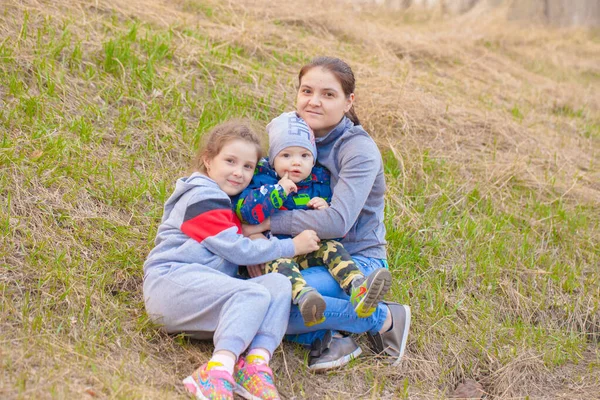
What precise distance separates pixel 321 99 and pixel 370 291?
114cm

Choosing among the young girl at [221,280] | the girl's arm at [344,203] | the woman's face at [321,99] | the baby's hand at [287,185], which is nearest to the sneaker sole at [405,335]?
the girl's arm at [344,203]

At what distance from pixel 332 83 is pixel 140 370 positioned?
180 centimetres

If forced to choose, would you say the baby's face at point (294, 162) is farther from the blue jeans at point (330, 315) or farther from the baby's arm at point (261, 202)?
the blue jeans at point (330, 315)

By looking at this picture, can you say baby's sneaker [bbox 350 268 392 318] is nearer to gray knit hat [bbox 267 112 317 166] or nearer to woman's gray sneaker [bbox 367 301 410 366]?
woman's gray sneaker [bbox 367 301 410 366]

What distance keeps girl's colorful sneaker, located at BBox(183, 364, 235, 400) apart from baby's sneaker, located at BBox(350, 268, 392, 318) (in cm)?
73

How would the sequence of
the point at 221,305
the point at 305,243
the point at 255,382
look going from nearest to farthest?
the point at 255,382, the point at 221,305, the point at 305,243

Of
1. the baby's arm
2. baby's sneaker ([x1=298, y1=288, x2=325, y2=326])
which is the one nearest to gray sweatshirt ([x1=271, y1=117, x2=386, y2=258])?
the baby's arm

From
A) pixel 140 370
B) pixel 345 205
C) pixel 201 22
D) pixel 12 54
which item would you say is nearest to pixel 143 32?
pixel 201 22

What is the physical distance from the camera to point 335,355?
3.82 meters

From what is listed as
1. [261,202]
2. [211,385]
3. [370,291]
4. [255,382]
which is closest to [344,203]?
[261,202]

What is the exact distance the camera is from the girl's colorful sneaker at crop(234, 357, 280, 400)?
317 centimetres

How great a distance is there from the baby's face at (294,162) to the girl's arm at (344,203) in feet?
0.61

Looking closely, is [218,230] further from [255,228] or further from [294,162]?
[294,162]

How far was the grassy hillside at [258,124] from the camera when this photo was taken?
355cm
